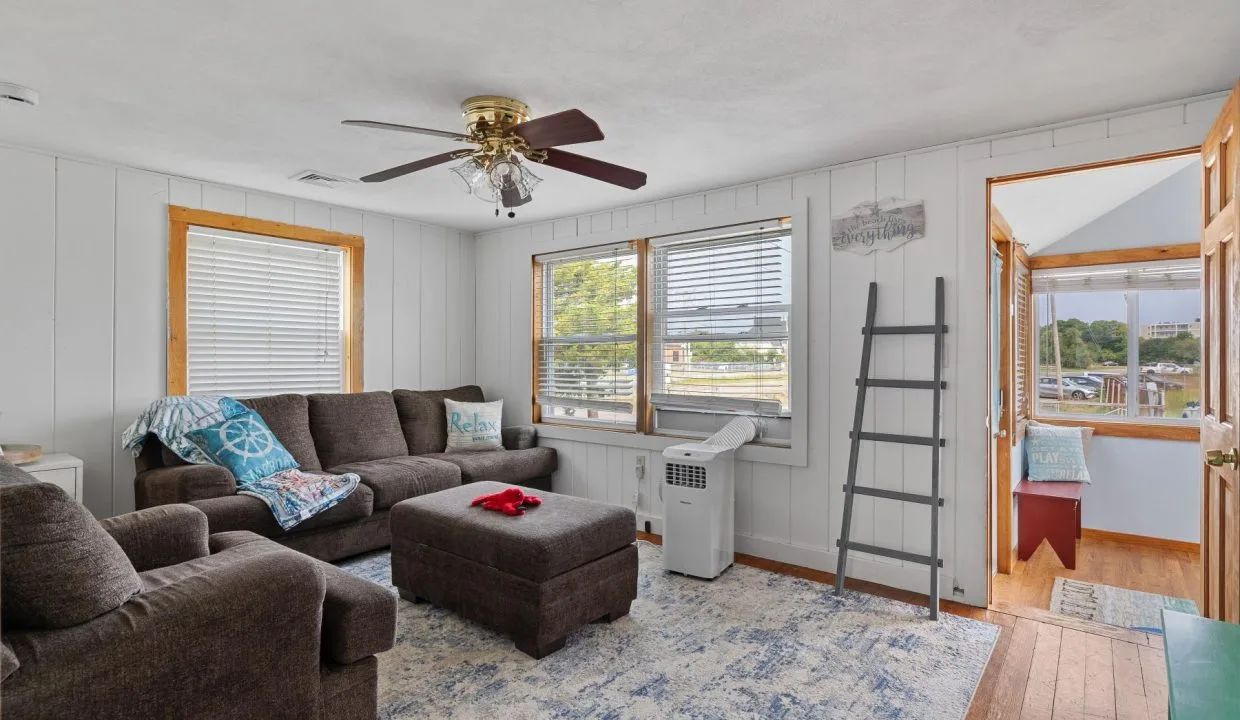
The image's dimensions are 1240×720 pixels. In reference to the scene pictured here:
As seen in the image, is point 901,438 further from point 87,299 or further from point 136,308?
point 87,299

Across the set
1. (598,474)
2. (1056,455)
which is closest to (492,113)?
(598,474)

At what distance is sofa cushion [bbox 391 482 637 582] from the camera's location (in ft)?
8.64

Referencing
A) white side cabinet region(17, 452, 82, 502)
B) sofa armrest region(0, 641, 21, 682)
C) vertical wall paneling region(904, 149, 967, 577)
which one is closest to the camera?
sofa armrest region(0, 641, 21, 682)

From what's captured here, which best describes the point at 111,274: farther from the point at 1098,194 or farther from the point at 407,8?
the point at 1098,194

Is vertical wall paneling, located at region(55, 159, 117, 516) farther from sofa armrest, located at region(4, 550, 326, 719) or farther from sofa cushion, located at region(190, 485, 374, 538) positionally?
sofa armrest, located at region(4, 550, 326, 719)

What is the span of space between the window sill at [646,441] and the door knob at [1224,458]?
1.89 meters

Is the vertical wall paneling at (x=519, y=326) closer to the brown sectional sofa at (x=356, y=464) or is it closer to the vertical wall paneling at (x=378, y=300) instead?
the brown sectional sofa at (x=356, y=464)

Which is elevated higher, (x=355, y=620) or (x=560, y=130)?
(x=560, y=130)

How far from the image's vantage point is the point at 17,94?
8.59ft

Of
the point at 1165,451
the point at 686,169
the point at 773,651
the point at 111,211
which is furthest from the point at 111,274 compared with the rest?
the point at 1165,451

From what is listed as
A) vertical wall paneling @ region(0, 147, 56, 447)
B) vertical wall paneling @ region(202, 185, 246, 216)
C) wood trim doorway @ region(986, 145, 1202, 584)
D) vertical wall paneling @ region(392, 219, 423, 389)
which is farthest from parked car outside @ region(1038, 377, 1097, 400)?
vertical wall paneling @ region(0, 147, 56, 447)

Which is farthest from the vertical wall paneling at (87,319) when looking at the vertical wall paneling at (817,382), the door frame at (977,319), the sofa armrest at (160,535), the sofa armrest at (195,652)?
the door frame at (977,319)

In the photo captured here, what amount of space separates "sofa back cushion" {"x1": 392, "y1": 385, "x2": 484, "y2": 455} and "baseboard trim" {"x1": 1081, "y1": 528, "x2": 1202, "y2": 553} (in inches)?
189

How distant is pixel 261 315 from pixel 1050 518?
5379 mm
